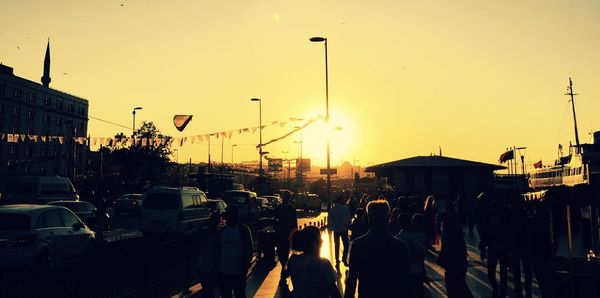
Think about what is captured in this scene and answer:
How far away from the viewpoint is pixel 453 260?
7.95 metres

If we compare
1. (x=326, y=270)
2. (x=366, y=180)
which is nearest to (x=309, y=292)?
(x=326, y=270)

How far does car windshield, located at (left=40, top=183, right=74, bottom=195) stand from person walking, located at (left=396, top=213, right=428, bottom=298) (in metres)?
23.1

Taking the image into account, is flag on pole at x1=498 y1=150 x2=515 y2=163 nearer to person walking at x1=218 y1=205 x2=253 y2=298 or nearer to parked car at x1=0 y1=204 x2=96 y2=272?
parked car at x1=0 y1=204 x2=96 y2=272

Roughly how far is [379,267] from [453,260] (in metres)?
3.57

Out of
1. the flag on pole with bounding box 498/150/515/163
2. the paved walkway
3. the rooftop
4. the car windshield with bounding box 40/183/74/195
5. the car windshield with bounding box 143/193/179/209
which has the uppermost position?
the flag on pole with bounding box 498/150/515/163

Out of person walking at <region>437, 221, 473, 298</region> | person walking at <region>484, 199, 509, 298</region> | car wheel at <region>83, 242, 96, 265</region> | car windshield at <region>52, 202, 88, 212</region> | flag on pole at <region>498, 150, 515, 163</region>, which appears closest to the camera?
person walking at <region>437, 221, 473, 298</region>

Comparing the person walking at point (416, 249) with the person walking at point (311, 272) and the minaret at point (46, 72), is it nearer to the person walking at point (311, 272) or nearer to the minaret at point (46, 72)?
the person walking at point (311, 272)

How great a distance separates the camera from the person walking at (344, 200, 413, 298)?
479 cm

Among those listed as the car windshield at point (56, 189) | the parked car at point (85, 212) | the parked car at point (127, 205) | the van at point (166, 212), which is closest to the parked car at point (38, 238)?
the van at point (166, 212)

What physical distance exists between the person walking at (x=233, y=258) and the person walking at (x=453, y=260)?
291 cm

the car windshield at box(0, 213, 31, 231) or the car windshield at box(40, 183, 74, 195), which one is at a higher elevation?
the car windshield at box(40, 183, 74, 195)

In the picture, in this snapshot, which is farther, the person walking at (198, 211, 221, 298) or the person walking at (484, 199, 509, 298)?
the person walking at (484, 199, 509, 298)

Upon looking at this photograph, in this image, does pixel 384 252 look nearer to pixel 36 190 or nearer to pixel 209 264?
pixel 209 264

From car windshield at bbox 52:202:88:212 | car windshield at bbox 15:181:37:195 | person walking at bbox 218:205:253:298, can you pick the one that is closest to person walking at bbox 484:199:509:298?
person walking at bbox 218:205:253:298
